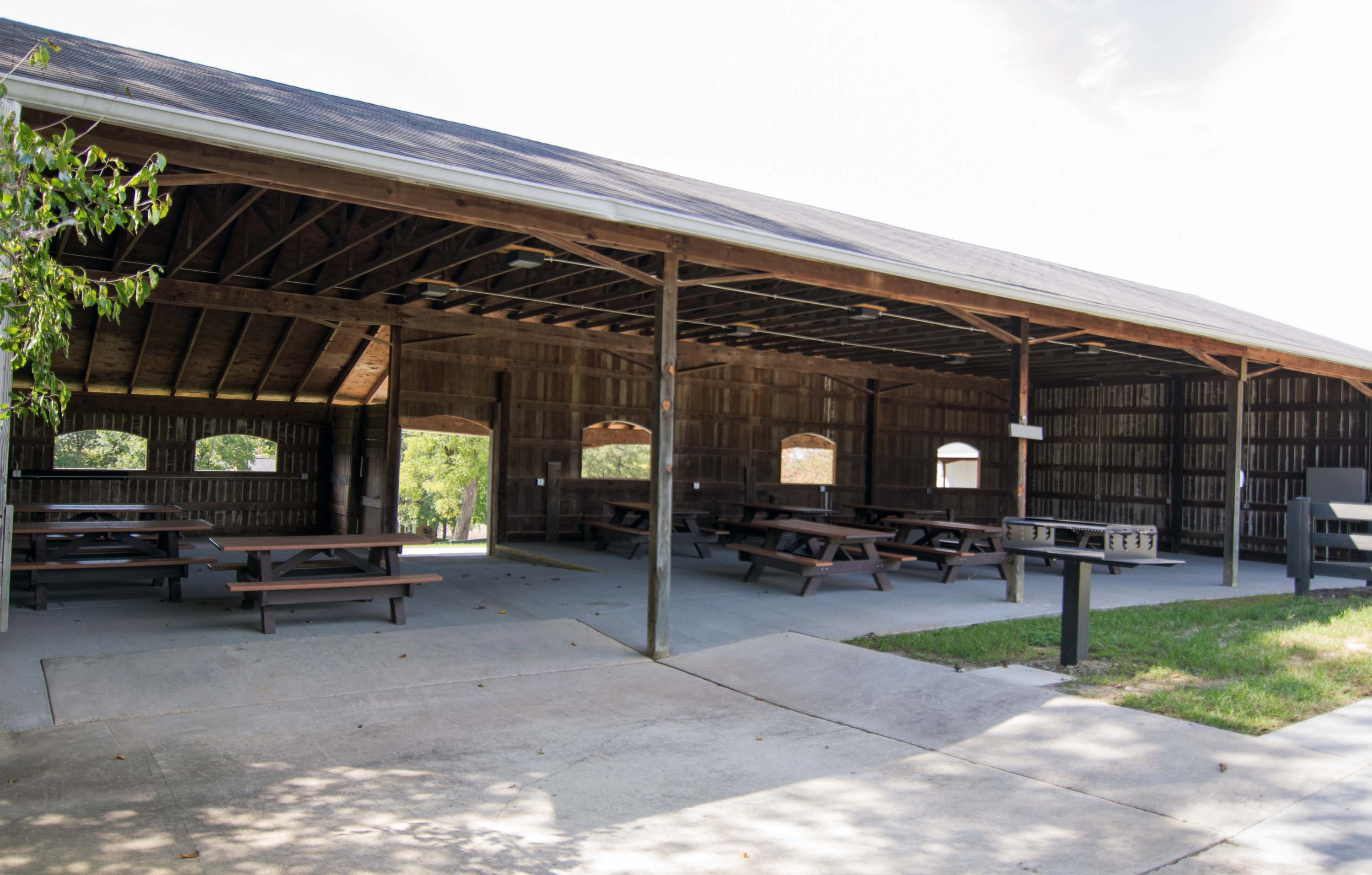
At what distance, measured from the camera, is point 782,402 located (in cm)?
1627

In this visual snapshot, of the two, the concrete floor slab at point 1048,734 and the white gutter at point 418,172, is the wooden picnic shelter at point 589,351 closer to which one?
the white gutter at point 418,172

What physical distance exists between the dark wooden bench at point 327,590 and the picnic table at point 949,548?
5.85 metres

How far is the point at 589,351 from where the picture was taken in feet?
46.3

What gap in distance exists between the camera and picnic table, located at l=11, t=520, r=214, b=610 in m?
6.98

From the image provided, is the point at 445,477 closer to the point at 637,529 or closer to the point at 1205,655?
the point at 637,529

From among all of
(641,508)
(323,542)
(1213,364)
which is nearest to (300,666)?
(323,542)

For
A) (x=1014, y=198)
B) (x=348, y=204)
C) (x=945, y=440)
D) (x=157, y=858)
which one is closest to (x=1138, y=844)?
(x=157, y=858)

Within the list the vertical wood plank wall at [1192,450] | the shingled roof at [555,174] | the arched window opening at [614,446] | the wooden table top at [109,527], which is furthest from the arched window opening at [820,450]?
the wooden table top at [109,527]

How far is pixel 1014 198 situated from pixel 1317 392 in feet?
143

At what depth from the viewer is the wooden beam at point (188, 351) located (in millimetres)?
12148

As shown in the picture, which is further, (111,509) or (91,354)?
(91,354)

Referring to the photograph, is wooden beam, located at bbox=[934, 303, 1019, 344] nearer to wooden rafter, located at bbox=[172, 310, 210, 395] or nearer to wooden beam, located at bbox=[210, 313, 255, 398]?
wooden beam, located at bbox=[210, 313, 255, 398]

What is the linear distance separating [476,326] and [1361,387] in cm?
1275

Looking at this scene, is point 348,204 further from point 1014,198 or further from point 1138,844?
point 1014,198
